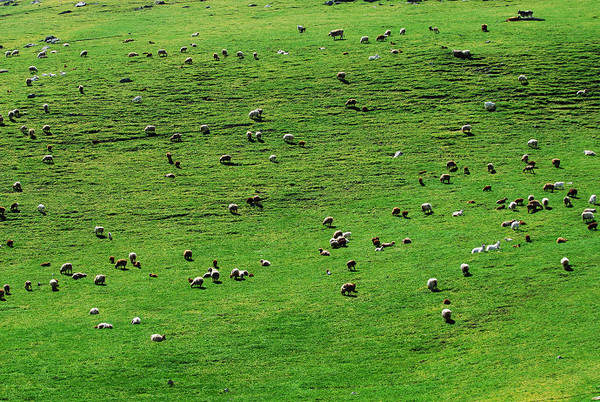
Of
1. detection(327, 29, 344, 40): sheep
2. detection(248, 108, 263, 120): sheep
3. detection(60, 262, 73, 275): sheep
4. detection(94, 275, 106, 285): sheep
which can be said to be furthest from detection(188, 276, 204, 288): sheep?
detection(327, 29, 344, 40): sheep

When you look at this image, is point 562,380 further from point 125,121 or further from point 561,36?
point 561,36

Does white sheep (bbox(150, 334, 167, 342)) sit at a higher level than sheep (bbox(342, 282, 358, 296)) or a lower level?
higher

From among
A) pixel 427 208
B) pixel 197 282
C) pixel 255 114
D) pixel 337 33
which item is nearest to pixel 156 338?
pixel 197 282

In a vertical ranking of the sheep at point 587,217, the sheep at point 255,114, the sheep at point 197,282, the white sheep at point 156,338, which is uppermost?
the sheep at point 255,114

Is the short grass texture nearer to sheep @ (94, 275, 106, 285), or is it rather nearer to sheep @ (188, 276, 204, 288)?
sheep @ (188, 276, 204, 288)

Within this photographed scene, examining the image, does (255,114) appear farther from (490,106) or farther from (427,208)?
(427,208)

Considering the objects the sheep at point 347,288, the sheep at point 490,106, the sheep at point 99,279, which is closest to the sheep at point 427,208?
the sheep at point 347,288

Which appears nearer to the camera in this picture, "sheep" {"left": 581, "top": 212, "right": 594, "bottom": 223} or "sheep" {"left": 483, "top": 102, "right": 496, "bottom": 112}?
"sheep" {"left": 581, "top": 212, "right": 594, "bottom": 223}

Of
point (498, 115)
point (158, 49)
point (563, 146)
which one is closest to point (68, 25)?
point (158, 49)

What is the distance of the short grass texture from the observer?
24.6 meters

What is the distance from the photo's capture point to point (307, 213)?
42500 mm

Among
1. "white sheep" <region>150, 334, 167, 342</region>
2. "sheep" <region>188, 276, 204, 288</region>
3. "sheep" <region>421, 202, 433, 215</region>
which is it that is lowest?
"sheep" <region>421, 202, 433, 215</region>

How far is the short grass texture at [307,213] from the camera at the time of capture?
24.6m

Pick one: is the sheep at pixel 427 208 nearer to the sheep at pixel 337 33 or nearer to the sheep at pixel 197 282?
the sheep at pixel 197 282
